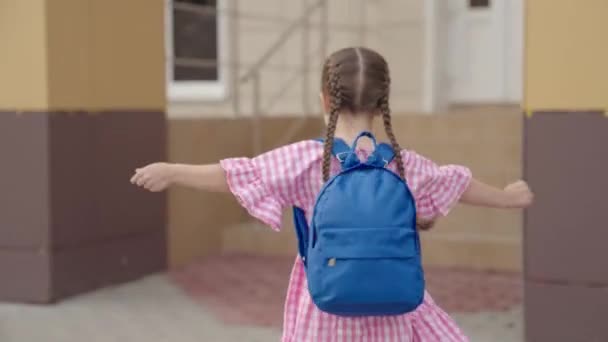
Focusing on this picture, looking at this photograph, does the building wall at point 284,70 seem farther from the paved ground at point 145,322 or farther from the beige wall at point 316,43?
the paved ground at point 145,322

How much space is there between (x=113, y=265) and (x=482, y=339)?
2.57 m

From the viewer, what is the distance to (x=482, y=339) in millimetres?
5301

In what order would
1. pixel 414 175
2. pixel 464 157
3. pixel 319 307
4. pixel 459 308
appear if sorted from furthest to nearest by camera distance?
pixel 464 157, pixel 459 308, pixel 414 175, pixel 319 307

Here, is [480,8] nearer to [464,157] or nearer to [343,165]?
[464,157]

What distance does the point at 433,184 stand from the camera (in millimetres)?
2986

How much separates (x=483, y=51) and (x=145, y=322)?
188 inches

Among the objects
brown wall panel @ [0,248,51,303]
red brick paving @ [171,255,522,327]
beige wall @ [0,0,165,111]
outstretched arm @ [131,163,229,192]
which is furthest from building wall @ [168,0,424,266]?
outstretched arm @ [131,163,229,192]

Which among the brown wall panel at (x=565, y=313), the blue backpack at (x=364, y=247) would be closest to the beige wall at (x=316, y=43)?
the brown wall panel at (x=565, y=313)

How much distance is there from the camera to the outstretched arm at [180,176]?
2879 millimetres

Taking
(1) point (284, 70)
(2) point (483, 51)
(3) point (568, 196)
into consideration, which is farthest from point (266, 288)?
(2) point (483, 51)

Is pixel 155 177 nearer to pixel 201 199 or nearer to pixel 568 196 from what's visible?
pixel 568 196

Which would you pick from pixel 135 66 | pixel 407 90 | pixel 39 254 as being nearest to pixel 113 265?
pixel 39 254

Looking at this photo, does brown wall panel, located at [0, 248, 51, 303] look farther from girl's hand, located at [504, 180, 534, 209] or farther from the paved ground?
girl's hand, located at [504, 180, 534, 209]

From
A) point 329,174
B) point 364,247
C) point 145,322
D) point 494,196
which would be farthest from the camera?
point 145,322
